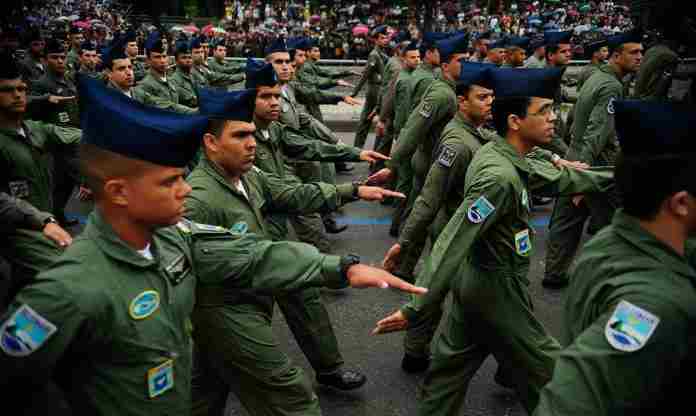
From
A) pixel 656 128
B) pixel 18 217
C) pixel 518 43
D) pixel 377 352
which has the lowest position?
pixel 377 352

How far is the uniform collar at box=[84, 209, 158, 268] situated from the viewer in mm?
2055

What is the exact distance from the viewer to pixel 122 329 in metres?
1.99

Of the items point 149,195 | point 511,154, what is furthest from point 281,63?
point 149,195

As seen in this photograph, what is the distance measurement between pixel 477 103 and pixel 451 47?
206 centimetres

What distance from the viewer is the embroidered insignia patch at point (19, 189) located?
176 inches

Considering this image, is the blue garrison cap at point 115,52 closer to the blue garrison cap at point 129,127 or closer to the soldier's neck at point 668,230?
the blue garrison cap at point 129,127

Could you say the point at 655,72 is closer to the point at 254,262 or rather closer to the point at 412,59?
the point at 412,59

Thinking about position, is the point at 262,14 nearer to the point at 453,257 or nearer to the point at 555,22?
the point at 555,22

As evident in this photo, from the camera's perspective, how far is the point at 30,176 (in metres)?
4.57

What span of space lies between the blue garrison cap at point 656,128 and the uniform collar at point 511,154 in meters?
1.25

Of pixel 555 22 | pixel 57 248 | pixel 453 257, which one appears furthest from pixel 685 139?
pixel 555 22

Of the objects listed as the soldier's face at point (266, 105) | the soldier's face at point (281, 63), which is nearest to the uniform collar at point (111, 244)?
the soldier's face at point (266, 105)

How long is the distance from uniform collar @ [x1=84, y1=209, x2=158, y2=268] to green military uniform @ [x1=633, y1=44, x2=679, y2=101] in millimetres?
6583

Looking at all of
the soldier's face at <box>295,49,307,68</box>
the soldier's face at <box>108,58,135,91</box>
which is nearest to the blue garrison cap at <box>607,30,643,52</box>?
the soldier's face at <box>295,49,307,68</box>
